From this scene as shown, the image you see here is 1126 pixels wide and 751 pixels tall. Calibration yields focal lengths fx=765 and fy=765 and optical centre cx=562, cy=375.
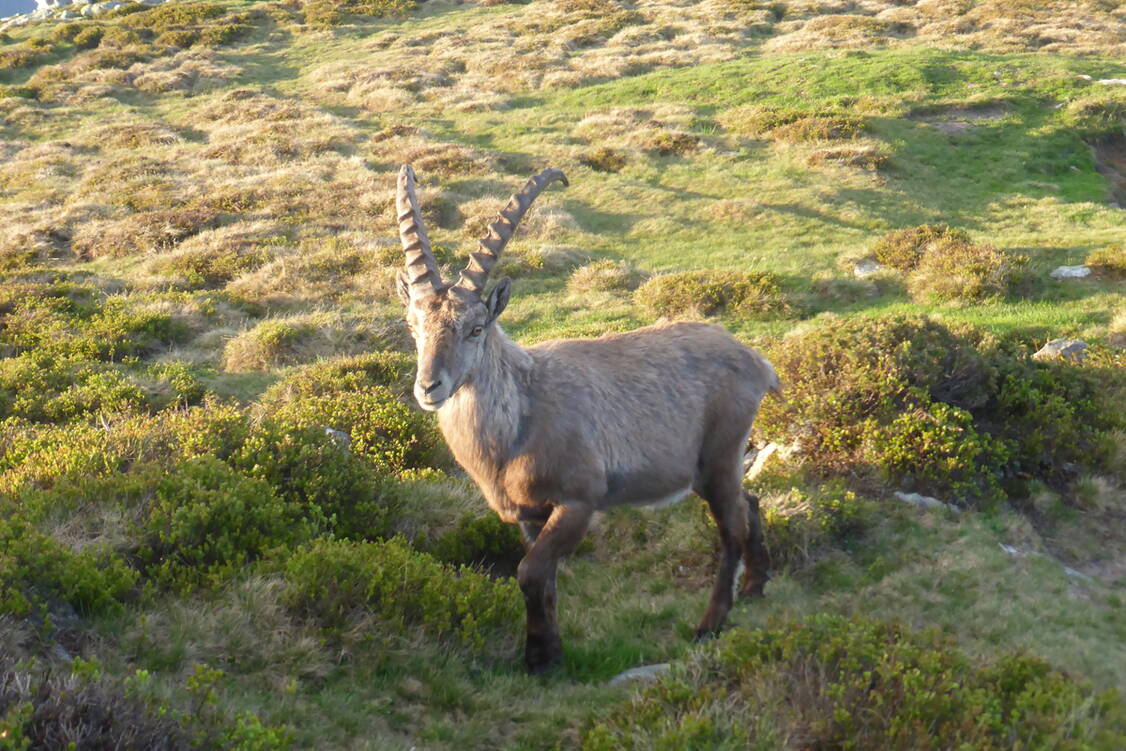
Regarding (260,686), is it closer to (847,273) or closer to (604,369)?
(604,369)

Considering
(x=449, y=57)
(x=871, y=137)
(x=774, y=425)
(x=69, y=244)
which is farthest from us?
(x=449, y=57)

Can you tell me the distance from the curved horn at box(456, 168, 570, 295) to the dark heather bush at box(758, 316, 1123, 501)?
5.21m

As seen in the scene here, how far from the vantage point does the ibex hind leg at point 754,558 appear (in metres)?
7.76

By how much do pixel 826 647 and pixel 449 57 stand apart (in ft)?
173

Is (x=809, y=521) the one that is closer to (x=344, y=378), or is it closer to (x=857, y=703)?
(x=857, y=703)

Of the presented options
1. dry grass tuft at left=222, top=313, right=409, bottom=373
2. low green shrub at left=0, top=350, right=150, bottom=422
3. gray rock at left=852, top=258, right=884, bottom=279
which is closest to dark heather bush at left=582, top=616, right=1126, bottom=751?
low green shrub at left=0, top=350, right=150, bottom=422

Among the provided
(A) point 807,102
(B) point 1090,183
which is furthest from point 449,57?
(B) point 1090,183

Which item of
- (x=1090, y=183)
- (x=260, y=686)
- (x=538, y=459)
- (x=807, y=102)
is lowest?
(x=1090, y=183)

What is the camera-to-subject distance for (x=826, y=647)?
5207 millimetres

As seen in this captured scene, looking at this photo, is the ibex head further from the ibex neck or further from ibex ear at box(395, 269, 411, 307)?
the ibex neck

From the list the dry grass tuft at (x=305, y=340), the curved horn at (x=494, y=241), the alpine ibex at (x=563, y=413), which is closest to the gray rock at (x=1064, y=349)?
the alpine ibex at (x=563, y=413)

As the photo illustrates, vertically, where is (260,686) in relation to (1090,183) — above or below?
above

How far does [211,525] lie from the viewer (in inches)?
262

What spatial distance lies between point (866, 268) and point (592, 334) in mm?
8109
